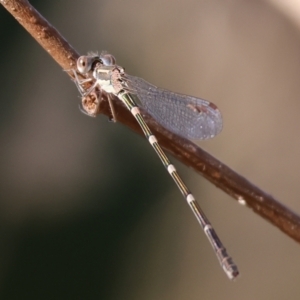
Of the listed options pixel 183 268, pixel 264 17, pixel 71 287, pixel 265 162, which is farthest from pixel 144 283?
pixel 264 17

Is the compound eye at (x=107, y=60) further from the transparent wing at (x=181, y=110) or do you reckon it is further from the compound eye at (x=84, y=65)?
the compound eye at (x=84, y=65)

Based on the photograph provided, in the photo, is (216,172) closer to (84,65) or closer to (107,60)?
(84,65)

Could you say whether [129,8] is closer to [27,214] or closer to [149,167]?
[149,167]

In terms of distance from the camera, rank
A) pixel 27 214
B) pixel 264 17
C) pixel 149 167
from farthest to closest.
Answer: pixel 264 17
pixel 149 167
pixel 27 214

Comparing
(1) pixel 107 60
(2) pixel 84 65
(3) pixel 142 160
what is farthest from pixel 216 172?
(3) pixel 142 160

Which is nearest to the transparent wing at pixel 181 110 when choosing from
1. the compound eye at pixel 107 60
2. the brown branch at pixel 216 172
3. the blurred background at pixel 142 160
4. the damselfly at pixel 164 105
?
the damselfly at pixel 164 105

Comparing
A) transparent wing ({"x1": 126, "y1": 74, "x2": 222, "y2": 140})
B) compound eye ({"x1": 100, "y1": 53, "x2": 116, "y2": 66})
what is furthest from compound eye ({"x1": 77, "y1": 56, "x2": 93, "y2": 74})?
transparent wing ({"x1": 126, "y1": 74, "x2": 222, "y2": 140})
